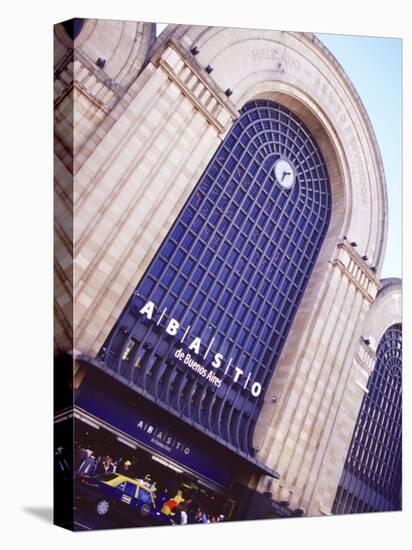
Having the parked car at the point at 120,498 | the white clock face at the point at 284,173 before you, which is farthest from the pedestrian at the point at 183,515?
the white clock face at the point at 284,173

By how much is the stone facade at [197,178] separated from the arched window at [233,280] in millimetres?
947

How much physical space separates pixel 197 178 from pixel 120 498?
476 inches

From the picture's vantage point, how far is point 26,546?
56.5 feet

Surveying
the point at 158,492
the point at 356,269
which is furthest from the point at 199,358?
the point at 356,269

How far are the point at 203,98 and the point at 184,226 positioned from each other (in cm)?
501

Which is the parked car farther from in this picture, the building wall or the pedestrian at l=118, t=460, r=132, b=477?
the building wall

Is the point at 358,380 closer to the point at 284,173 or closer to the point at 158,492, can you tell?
the point at 284,173

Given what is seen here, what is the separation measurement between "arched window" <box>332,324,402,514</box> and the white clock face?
9526 mm

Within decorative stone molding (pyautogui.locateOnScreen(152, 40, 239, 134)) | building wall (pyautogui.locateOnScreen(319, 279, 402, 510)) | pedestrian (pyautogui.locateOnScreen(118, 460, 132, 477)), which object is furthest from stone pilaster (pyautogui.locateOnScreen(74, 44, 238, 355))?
building wall (pyautogui.locateOnScreen(319, 279, 402, 510))

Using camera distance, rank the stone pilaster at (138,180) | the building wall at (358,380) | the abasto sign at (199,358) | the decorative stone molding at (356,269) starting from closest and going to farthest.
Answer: the stone pilaster at (138,180), the abasto sign at (199,358), the building wall at (358,380), the decorative stone molding at (356,269)

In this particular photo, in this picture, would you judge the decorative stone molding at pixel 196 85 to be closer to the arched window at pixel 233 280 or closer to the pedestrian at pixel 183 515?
the arched window at pixel 233 280

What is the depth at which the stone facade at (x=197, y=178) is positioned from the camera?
2003 cm

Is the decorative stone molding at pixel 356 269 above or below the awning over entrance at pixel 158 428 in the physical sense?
above

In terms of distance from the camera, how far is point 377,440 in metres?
34.3
